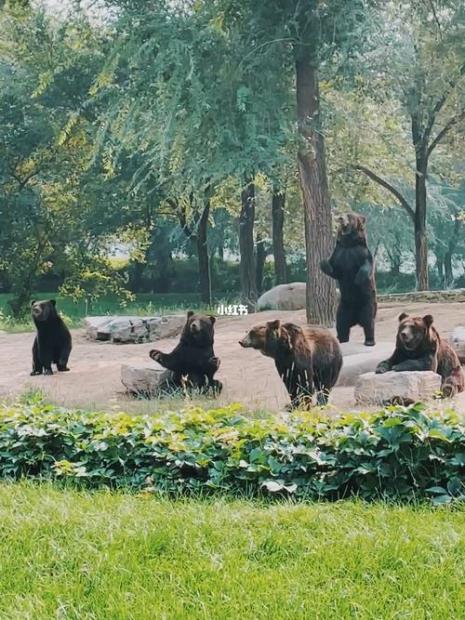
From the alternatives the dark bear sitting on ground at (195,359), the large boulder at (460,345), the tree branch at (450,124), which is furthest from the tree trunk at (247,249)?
the dark bear sitting on ground at (195,359)

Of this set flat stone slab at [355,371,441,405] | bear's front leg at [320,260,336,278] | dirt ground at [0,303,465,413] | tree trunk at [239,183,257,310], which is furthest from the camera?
tree trunk at [239,183,257,310]

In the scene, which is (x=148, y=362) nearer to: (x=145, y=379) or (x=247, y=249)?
(x=145, y=379)

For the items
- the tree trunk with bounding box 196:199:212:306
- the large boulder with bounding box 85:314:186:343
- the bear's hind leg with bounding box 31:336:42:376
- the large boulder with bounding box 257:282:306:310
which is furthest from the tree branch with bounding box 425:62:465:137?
the bear's hind leg with bounding box 31:336:42:376

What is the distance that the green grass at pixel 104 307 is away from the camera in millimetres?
17625

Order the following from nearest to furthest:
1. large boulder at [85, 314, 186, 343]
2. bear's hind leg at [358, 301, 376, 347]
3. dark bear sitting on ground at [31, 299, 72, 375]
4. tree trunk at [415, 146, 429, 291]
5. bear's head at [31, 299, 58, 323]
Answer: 1. bear's hind leg at [358, 301, 376, 347]
2. bear's head at [31, 299, 58, 323]
3. dark bear sitting on ground at [31, 299, 72, 375]
4. large boulder at [85, 314, 186, 343]
5. tree trunk at [415, 146, 429, 291]

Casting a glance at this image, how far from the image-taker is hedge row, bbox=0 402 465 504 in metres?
4.04

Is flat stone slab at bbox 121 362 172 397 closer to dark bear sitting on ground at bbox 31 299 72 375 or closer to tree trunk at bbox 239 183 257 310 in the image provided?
dark bear sitting on ground at bbox 31 299 72 375

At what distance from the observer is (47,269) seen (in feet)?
68.9

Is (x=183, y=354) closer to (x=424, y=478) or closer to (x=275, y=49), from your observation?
(x=424, y=478)

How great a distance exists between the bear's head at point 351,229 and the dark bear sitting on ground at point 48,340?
3.68 m

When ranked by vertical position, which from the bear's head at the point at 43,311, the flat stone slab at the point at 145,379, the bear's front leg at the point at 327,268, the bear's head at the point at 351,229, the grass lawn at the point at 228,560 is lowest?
the grass lawn at the point at 228,560

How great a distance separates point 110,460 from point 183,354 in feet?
11.4

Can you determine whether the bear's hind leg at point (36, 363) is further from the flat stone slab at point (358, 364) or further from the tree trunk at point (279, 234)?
the tree trunk at point (279, 234)

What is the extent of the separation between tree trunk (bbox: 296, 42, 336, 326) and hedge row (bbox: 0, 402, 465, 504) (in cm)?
792
